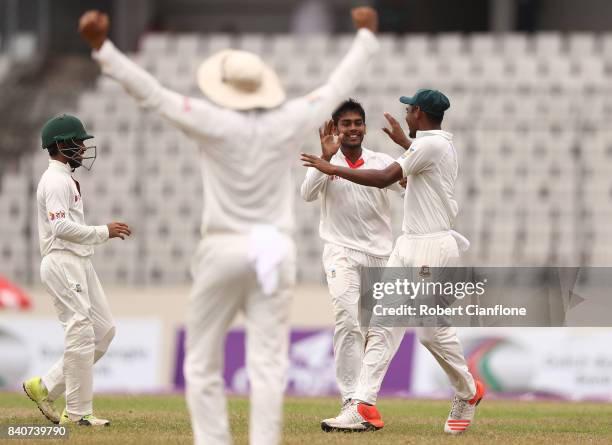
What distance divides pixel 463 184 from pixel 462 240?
433 inches

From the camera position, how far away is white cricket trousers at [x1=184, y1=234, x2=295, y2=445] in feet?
21.7

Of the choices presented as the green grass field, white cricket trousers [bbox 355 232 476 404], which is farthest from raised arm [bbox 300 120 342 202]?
the green grass field

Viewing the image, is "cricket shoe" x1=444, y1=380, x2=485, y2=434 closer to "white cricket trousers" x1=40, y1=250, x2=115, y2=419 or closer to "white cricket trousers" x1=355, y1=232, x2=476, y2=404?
"white cricket trousers" x1=355, y1=232, x2=476, y2=404

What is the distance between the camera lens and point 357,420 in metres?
9.12

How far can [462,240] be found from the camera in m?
9.38

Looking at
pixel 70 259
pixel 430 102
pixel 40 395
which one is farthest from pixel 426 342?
pixel 40 395

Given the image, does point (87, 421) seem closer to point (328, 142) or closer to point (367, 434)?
point (367, 434)

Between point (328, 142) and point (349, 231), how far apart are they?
2.96ft

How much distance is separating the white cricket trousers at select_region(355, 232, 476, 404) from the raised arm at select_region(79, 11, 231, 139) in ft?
9.18

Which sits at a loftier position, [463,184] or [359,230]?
[463,184]

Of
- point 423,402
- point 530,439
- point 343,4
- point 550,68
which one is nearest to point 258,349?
point 530,439

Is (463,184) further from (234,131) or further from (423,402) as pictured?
(234,131)

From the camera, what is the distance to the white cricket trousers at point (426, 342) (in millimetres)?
9070

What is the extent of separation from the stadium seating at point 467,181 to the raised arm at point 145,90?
42.9 ft
